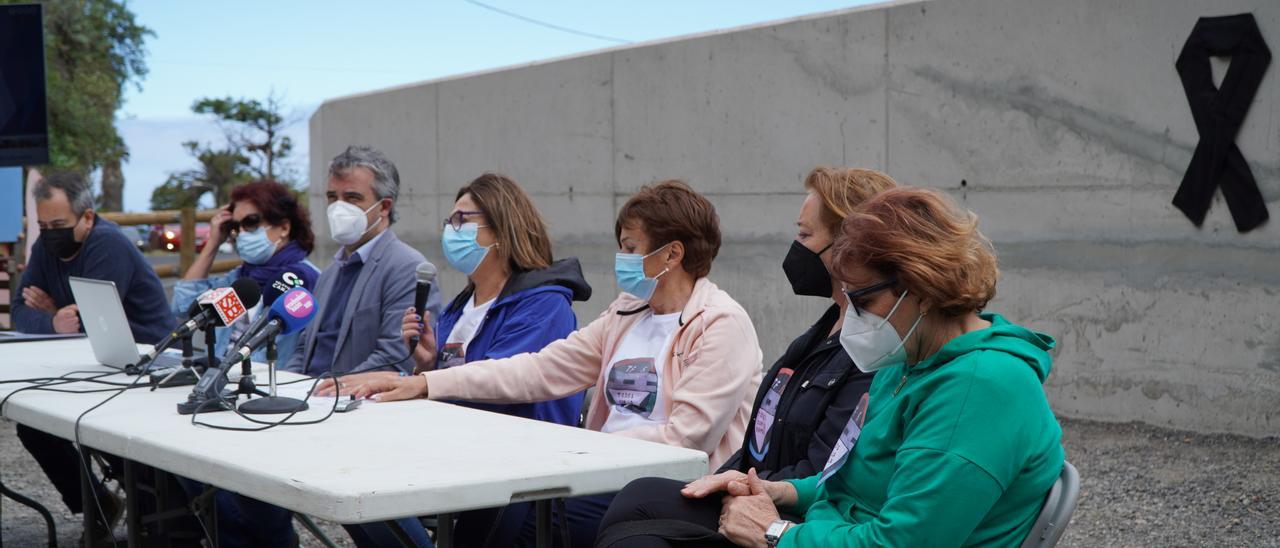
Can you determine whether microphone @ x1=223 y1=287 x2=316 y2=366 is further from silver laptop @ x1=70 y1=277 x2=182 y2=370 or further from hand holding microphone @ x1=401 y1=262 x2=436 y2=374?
silver laptop @ x1=70 y1=277 x2=182 y2=370

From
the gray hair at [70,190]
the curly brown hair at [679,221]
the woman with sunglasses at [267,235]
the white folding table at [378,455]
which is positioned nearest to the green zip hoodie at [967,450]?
the white folding table at [378,455]

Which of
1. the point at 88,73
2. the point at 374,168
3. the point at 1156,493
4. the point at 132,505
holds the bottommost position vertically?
the point at 1156,493

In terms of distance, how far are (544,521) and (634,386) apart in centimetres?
89

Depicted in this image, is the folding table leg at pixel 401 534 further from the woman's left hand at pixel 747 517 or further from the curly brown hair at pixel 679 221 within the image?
the curly brown hair at pixel 679 221

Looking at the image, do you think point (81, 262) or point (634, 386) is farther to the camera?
point (81, 262)

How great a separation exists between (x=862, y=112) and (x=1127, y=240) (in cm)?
181

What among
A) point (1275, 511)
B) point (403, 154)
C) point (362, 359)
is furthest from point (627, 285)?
point (403, 154)

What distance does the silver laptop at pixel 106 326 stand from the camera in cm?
404

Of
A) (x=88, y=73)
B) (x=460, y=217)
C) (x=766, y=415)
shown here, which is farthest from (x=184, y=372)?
(x=88, y=73)

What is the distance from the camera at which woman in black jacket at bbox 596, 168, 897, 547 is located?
2.53 meters

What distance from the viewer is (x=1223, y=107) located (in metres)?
5.81

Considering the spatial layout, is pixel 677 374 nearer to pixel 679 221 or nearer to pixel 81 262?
pixel 679 221

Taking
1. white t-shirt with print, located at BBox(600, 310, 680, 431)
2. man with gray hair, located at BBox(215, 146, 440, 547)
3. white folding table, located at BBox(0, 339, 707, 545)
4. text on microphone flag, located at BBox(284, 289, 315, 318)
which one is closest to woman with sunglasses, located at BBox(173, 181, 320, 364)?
man with gray hair, located at BBox(215, 146, 440, 547)

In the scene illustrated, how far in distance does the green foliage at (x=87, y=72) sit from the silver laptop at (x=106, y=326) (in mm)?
25664
